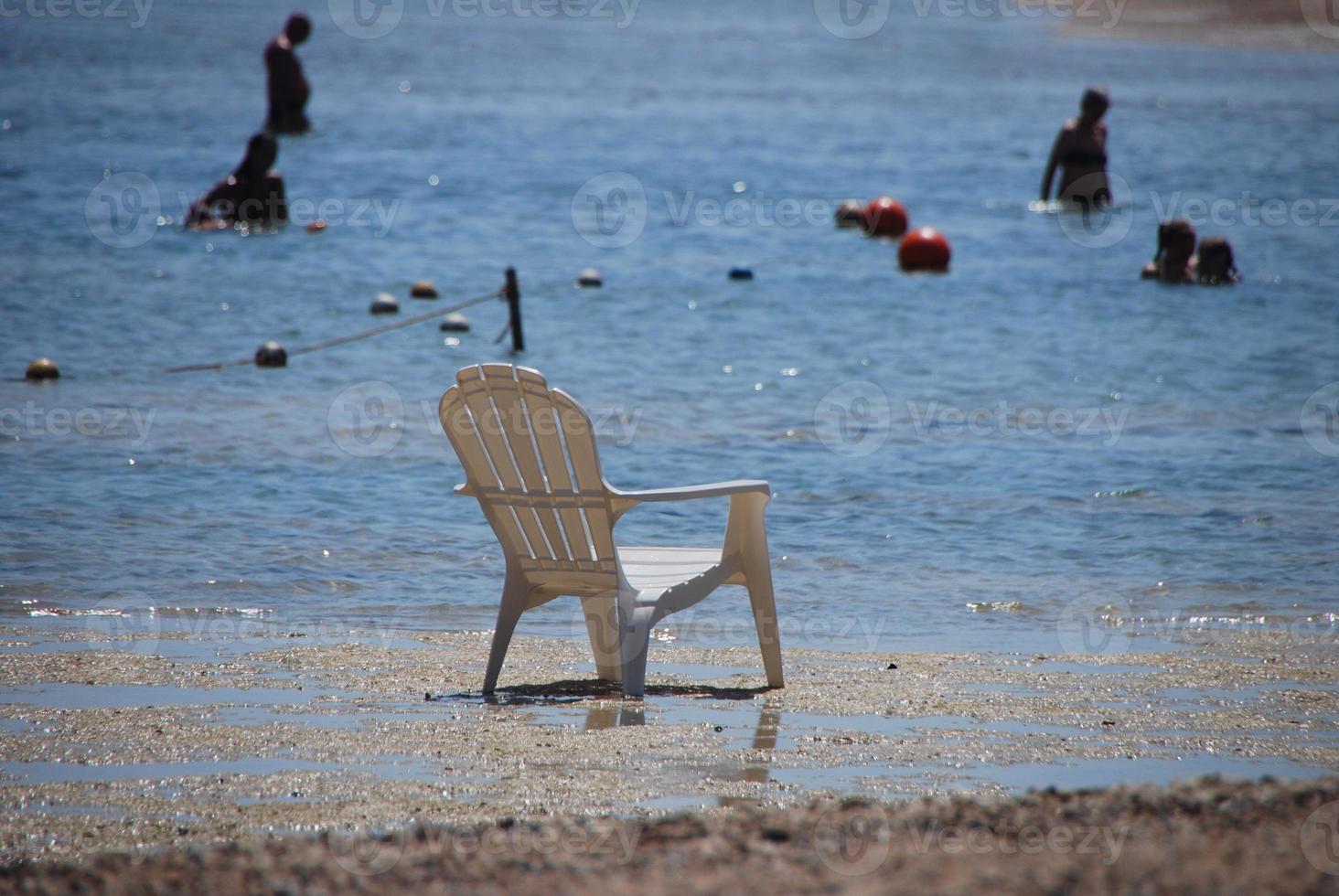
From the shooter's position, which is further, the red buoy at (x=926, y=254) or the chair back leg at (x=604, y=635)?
the red buoy at (x=926, y=254)

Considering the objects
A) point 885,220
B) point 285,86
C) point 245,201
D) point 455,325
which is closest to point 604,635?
point 455,325

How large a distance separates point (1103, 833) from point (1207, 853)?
0.26 metres

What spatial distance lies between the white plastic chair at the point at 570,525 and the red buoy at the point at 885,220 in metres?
17.7

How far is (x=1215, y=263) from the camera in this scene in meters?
18.6

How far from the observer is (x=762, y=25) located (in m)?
98.4

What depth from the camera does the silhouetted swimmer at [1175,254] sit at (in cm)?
1883

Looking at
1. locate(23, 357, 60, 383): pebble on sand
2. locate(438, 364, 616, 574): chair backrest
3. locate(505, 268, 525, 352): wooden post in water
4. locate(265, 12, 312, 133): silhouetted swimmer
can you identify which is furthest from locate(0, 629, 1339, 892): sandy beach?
locate(265, 12, 312, 133): silhouetted swimmer

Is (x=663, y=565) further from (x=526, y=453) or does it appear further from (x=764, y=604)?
(x=526, y=453)

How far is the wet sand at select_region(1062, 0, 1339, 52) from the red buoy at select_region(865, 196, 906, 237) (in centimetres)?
5126

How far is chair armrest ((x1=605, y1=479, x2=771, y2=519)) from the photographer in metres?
5.00

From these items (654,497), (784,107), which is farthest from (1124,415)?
(784,107)

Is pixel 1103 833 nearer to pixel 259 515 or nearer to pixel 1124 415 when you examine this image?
pixel 259 515

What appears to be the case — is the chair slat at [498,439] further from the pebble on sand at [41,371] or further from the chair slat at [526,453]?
the pebble on sand at [41,371]

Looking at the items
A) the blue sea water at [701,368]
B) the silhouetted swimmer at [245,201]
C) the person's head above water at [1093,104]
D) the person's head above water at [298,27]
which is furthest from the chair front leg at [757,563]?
the person's head above water at [298,27]
